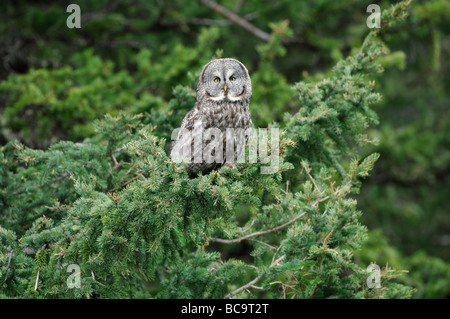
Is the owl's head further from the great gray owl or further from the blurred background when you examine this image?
the blurred background

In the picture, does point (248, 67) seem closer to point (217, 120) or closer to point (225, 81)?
point (225, 81)

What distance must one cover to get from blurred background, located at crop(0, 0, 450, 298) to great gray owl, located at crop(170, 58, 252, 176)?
0.41 meters

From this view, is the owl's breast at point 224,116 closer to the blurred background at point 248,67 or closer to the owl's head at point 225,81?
the owl's head at point 225,81

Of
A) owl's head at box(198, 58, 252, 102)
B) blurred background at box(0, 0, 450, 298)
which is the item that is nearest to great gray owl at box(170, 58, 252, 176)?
owl's head at box(198, 58, 252, 102)

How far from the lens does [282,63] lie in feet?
31.8

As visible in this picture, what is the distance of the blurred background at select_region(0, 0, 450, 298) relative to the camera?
5703mm

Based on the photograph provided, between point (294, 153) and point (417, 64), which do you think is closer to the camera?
point (294, 153)

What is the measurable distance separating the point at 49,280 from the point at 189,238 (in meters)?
1.04

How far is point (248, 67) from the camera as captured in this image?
328 inches

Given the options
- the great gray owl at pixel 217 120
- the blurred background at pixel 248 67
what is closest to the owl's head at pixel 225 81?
the great gray owl at pixel 217 120

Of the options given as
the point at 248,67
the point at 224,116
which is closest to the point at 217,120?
the point at 224,116
